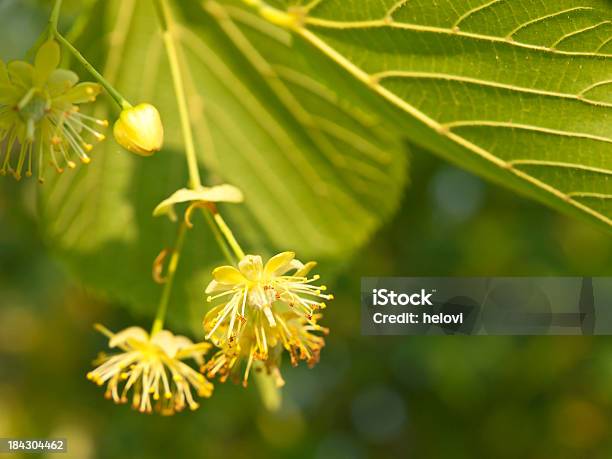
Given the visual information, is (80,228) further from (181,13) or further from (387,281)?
(387,281)

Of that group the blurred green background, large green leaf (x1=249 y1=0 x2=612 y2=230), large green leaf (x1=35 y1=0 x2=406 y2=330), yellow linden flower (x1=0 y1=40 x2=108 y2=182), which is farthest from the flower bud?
the blurred green background

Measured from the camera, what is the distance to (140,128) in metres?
0.72

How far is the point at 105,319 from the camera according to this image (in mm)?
2055

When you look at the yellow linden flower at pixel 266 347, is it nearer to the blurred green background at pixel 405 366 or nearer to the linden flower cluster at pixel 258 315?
the linden flower cluster at pixel 258 315

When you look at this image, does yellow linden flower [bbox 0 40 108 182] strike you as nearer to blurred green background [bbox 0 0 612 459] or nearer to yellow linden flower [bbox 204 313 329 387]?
yellow linden flower [bbox 204 313 329 387]

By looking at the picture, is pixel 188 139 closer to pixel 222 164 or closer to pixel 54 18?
pixel 54 18

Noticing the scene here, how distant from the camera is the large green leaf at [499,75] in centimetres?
72

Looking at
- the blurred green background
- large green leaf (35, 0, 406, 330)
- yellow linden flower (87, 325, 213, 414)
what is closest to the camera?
yellow linden flower (87, 325, 213, 414)

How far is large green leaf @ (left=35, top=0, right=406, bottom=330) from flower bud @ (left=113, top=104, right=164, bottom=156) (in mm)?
340

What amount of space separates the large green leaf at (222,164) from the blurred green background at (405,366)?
0.88 m

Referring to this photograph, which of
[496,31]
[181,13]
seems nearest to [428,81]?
[496,31]

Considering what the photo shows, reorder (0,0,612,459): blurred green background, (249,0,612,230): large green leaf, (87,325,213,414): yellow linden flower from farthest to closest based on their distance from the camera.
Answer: (0,0,612,459): blurred green background
(87,325,213,414): yellow linden flower
(249,0,612,230): large green leaf

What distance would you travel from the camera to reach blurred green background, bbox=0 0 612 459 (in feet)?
6.84

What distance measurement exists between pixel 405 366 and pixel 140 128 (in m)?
1.67
